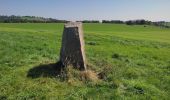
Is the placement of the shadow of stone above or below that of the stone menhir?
below

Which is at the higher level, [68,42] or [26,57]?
[68,42]

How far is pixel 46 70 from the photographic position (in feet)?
38.7

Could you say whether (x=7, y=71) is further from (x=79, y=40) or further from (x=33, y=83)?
(x=79, y=40)

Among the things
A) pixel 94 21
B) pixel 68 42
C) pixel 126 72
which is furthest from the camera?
pixel 94 21

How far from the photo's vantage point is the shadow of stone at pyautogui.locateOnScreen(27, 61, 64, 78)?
446 inches

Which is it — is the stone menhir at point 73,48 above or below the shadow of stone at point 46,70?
above

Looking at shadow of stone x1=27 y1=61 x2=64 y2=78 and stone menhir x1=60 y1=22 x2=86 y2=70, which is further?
stone menhir x1=60 y1=22 x2=86 y2=70

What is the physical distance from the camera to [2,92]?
962 centimetres

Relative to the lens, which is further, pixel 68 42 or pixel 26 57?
pixel 26 57

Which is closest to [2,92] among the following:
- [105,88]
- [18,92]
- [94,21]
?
[18,92]

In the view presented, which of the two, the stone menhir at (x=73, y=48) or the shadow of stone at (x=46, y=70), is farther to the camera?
the stone menhir at (x=73, y=48)

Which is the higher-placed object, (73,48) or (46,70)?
(73,48)

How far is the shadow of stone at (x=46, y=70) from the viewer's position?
37.2ft

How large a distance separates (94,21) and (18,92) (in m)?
98.6
